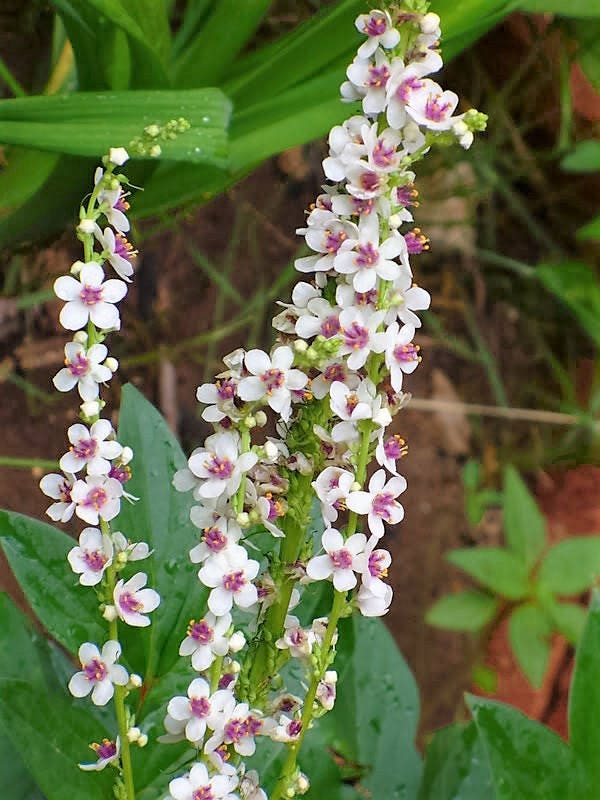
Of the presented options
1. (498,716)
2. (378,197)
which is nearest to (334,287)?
(378,197)

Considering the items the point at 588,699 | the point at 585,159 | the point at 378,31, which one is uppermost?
the point at 585,159

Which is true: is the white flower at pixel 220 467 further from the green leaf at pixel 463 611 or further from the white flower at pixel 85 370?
the green leaf at pixel 463 611

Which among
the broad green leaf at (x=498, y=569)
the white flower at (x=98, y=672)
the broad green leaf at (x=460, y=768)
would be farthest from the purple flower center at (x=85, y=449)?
the broad green leaf at (x=498, y=569)

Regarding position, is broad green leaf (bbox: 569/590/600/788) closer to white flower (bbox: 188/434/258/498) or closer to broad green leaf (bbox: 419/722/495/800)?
broad green leaf (bbox: 419/722/495/800)

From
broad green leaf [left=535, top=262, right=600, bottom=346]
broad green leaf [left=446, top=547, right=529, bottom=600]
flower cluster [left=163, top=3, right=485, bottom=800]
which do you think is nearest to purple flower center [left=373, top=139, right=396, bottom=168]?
flower cluster [left=163, top=3, right=485, bottom=800]

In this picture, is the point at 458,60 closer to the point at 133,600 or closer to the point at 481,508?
the point at 481,508

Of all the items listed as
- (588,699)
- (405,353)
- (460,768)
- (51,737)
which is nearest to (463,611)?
(460,768)

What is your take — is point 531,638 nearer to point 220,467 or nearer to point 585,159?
point 585,159
